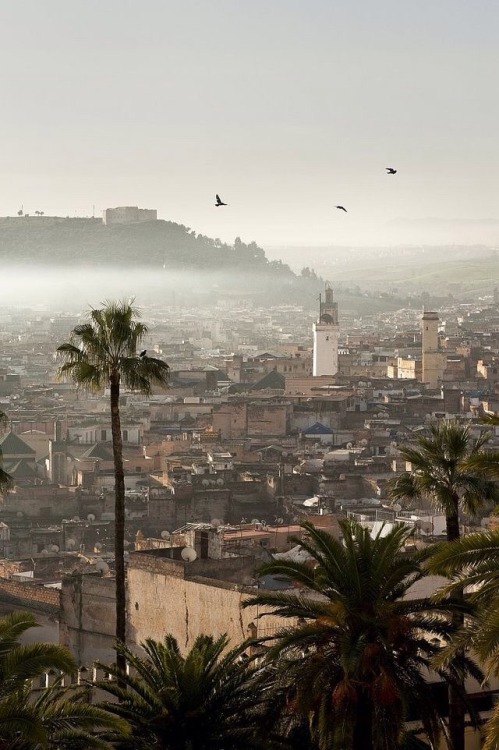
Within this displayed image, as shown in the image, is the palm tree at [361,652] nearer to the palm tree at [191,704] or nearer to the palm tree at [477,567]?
the palm tree at [191,704]

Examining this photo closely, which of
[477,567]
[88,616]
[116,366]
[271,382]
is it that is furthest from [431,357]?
[477,567]

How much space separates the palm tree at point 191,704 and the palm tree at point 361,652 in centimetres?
43

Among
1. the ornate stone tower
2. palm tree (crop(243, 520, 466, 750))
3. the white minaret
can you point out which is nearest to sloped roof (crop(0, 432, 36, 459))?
the ornate stone tower

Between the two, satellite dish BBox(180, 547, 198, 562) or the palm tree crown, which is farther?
satellite dish BBox(180, 547, 198, 562)

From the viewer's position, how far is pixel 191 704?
47.0 feet

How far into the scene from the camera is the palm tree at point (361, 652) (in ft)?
45.0

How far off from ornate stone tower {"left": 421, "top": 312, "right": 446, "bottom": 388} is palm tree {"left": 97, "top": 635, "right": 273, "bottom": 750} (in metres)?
87.9

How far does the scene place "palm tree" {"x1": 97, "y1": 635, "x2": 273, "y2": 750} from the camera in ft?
46.5

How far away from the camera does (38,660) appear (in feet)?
41.5

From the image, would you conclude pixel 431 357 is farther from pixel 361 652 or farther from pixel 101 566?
pixel 361 652

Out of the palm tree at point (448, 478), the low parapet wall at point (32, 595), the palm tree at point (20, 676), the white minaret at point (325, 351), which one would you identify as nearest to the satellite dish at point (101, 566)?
the low parapet wall at point (32, 595)

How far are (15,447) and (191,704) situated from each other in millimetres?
58268

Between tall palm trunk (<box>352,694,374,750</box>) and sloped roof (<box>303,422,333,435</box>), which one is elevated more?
tall palm trunk (<box>352,694,374,750</box>)

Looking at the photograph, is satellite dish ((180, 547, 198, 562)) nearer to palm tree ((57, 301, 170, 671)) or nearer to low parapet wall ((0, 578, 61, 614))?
low parapet wall ((0, 578, 61, 614))
